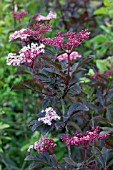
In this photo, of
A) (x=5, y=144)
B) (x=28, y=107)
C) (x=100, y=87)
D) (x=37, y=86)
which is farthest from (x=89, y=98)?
(x=5, y=144)

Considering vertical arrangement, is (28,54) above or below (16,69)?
below

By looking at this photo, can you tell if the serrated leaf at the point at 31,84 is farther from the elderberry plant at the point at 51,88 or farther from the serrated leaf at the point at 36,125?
the serrated leaf at the point at 36,125

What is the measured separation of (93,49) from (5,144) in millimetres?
1005

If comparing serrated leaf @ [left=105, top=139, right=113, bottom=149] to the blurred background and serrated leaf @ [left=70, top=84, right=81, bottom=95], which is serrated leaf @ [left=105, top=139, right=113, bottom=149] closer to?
serrated leaf @ [left=70, top=84, right=81, bottom=95]

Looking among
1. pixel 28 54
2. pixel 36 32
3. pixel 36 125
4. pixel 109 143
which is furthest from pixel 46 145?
pixel 36 32

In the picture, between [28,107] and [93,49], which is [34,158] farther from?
[93,49]

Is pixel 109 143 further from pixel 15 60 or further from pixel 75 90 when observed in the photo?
pixel 15 60

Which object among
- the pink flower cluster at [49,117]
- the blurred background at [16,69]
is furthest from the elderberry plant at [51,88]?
the blurred background at [16,69]

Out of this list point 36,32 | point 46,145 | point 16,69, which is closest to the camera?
point 46,145

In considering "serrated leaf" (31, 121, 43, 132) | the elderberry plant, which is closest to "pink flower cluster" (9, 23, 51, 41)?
the elderberry plant

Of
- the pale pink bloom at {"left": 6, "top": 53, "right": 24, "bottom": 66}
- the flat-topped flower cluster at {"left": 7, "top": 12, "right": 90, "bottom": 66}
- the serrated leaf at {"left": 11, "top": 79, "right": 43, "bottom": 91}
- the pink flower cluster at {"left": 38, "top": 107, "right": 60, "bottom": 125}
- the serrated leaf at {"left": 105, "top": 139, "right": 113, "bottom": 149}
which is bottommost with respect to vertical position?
the serrated leaf at {"left": 105, "top": 139, "right": 113, "bottom": 149}

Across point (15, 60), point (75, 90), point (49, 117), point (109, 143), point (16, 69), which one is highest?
point (16, 69)

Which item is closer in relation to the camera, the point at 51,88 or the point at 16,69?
the point at 51,88

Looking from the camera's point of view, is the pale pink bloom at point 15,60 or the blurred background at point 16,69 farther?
the blurred background at point 16,69
